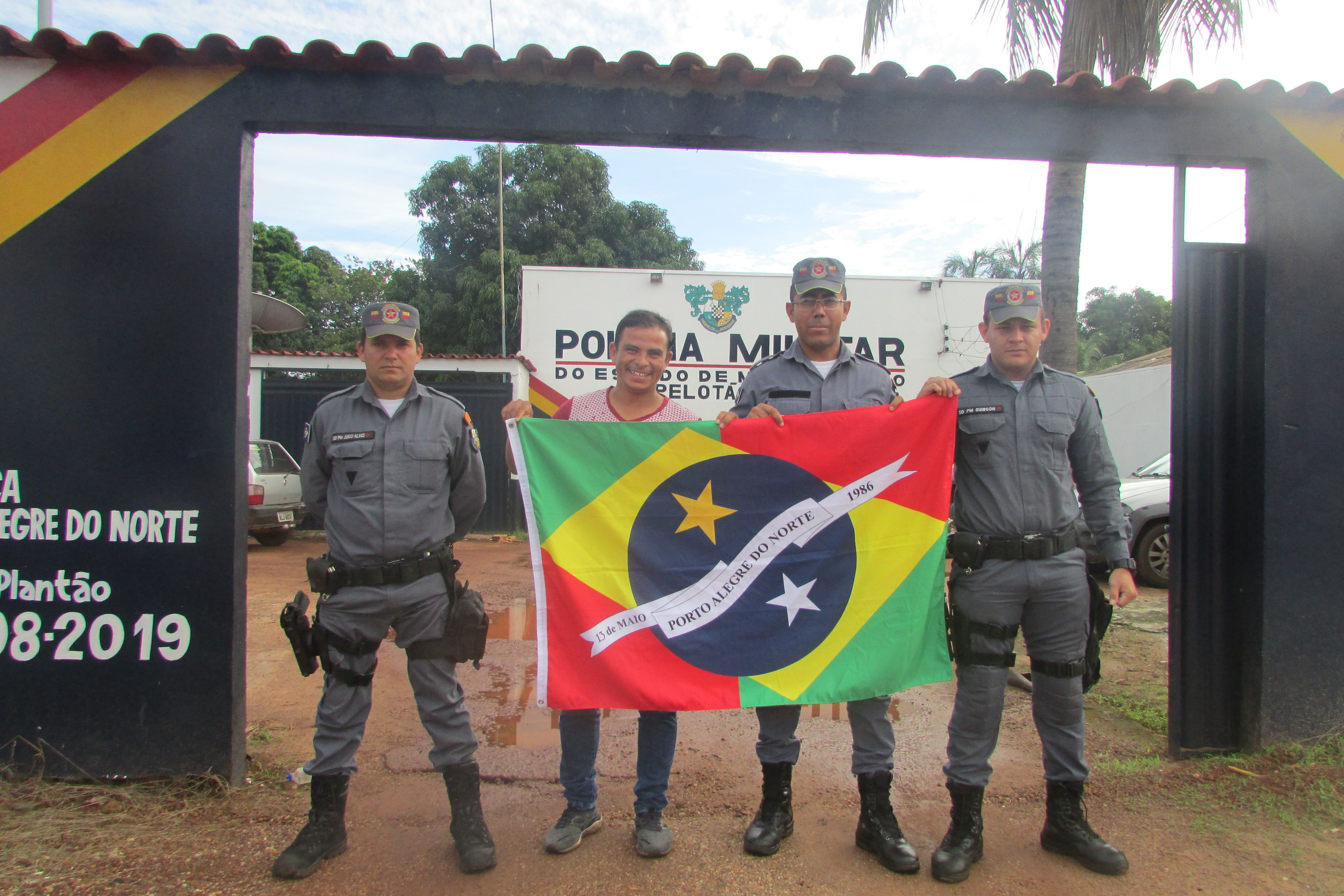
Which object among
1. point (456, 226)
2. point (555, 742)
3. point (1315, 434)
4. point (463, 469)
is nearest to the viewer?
point (463, 469)

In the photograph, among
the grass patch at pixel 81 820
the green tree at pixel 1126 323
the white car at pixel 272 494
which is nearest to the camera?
the grass patch at pixel 81 820

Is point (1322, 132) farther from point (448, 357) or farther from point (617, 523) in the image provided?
point (448, 357)

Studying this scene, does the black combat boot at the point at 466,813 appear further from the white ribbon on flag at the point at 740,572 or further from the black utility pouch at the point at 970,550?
the black utility pouch at the point at 970,550

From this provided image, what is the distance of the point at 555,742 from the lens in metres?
4.04

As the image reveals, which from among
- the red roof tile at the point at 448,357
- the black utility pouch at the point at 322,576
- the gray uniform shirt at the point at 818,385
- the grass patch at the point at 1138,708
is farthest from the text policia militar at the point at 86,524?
the red roof tile at the point at 448,357

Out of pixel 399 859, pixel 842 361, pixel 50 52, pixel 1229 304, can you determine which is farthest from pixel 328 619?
pixel 1229 304

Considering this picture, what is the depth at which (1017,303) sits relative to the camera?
3.01 metres

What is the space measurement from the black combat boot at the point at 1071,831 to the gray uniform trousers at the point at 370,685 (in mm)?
2192

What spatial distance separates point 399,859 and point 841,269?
110 inches

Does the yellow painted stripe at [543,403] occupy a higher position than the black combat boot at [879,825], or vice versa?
the yellow painted stripe at [543,403]

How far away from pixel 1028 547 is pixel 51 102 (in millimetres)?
4350

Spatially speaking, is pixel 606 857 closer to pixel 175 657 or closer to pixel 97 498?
pixel 175 657

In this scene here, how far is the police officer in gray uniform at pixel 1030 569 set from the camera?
2.88 meters

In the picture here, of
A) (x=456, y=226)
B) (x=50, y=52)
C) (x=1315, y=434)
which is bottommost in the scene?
(x=1315, y=434)
